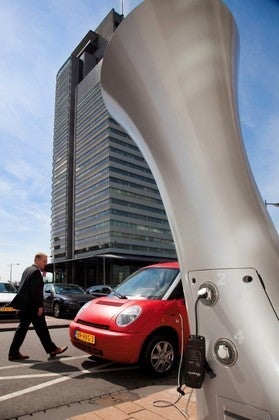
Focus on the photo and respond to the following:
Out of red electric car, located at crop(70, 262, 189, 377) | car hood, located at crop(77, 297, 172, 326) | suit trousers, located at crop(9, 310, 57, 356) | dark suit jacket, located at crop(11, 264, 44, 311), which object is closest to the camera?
red electric car, located at crop(70, 262, 189, 377)

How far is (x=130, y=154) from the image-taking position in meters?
93.6

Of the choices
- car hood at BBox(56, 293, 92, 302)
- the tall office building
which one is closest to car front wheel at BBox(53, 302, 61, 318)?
car hood at BBox(56, 293, 92, 302)

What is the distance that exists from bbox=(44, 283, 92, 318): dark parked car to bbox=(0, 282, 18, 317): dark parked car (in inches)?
57.3

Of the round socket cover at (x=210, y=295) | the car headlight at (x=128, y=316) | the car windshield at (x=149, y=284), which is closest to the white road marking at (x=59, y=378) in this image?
the car headlight at (x=128, y=316)

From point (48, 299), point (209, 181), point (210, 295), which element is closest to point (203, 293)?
point (210, 295)

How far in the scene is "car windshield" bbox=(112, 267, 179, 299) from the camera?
4.90 meters

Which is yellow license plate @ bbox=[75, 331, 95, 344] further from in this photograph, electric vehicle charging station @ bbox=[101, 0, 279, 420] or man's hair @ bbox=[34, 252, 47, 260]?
electric vehicle charging station @ bbox=[101, 0, 279, 420]

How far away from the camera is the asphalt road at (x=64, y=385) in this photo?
3332 millimetres

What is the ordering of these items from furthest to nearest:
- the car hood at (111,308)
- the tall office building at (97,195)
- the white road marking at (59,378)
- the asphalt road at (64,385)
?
the tall office building at (97,195) → the car hood at (111,308) → the white road marking at (59,378) → the asphalt road at (64,385)

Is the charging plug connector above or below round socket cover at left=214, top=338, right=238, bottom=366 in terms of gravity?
above

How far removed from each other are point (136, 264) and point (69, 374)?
72.8 meters

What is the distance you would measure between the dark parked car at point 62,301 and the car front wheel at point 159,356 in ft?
26.6

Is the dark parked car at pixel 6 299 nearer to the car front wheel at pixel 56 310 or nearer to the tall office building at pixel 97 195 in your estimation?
the car front wheel at pixel 56 310

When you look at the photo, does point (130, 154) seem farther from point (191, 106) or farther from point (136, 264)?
point (191, 106)
